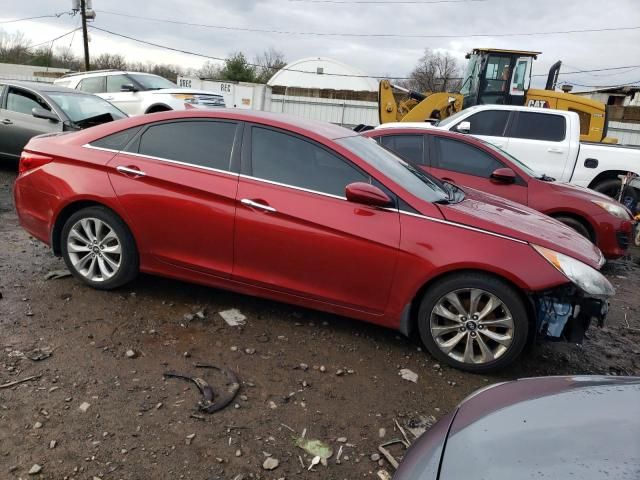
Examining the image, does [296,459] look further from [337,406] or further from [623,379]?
[623,379]

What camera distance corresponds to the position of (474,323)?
3.38m

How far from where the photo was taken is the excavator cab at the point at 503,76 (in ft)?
42.1

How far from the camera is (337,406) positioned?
3010mm

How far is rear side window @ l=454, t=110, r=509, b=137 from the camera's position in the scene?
8.91 m

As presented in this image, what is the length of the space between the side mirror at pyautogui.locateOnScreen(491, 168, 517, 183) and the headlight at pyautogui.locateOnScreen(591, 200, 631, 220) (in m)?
1.04

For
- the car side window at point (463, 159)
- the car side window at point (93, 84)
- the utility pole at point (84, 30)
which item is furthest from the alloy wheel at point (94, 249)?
the utility pole at point (84, 30)

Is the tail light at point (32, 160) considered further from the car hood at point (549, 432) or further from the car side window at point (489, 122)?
the car side window at point (489, 122)

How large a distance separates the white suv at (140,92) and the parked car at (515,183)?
20.5ft

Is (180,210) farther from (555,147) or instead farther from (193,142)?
(555,147)

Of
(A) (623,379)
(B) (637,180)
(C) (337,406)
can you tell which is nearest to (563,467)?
(A) (623,379)

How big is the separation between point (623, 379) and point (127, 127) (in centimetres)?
368

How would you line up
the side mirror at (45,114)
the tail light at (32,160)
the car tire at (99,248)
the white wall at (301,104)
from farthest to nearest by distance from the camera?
the white wall at (301,104)
the side mirror at (45,114)
the tail light at (32,160)
the car tire at (99,248)

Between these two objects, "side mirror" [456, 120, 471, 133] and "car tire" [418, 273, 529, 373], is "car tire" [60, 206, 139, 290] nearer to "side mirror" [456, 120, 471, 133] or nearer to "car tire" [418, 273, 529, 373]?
"car tire" [418, 273, 529, 373]

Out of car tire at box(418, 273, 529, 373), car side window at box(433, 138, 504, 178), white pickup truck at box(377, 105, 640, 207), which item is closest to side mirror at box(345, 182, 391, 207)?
car tire at box(418, 273, 529, 373)
